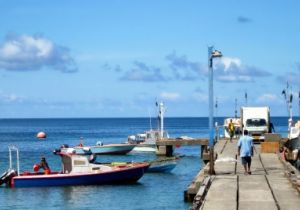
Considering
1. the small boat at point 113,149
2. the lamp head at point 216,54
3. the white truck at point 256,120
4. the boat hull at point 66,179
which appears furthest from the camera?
the small boat at point 113,149

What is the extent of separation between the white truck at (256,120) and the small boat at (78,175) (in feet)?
53.5

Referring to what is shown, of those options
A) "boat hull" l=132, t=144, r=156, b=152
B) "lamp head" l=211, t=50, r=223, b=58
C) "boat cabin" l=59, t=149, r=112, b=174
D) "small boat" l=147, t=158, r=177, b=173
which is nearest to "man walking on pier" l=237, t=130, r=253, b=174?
"lamp head" l=211, t=50, r=223, b=58

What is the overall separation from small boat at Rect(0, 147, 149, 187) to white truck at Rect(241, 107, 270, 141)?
1632cm

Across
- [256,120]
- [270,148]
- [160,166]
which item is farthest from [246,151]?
[256,120]

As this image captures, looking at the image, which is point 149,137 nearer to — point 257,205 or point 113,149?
point 113,149

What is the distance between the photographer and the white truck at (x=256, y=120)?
197 feet

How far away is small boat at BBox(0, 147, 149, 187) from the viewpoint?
44.8m

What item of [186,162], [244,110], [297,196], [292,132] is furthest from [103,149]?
[297,196]

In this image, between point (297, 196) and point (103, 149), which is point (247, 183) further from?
point (103, 149)

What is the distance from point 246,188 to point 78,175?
21095mm

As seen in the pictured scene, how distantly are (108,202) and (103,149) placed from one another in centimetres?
4310

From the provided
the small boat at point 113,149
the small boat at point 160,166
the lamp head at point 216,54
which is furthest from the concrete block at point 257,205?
the small boat at point 113,149

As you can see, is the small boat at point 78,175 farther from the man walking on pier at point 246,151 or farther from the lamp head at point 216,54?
the lamp head at point 216,54

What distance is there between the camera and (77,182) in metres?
45.0
